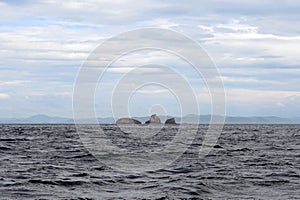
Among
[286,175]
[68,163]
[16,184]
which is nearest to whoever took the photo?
[16,184]

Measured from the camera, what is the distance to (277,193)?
27234 mm

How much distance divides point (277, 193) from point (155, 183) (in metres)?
6.28

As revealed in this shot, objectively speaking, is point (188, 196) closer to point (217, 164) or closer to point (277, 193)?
point (277, 193)

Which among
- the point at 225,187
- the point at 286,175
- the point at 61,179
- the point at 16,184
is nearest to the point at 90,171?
the point at 61,179

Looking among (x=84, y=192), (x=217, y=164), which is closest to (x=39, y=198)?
(x=84, y=192)

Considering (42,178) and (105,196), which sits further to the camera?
(42,178)

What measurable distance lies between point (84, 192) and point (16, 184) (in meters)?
3.77

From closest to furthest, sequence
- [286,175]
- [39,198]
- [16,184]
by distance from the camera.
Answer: [39,198], [16,184], [286,175]

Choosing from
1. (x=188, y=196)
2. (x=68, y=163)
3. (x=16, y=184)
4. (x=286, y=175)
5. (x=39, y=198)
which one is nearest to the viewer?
(x=39, y=198)

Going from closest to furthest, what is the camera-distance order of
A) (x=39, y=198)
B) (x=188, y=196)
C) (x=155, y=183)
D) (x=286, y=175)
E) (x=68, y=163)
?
1. (x=39, y=198)
2. (x=188, y=196)
3. (x=155, y=183)
4. (x=286, y=175)
5. (x=68, y=163)

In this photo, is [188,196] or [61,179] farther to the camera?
[61,179]

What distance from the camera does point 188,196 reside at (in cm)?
2562

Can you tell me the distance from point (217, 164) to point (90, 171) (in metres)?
10.3

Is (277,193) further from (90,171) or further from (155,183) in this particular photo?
(90,171)
